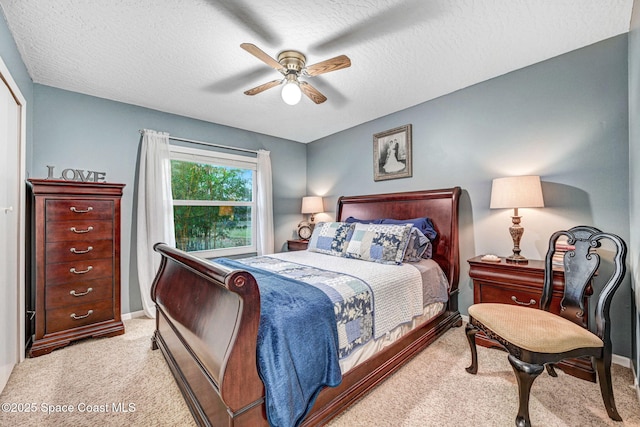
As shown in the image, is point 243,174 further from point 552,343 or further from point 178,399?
point 552,343

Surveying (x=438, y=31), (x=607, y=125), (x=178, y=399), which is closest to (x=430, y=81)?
(x=438, y=31)

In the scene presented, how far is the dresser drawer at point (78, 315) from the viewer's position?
7.64 ft

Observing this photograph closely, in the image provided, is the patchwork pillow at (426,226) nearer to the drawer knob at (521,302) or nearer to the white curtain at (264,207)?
the drawer knob at (521,302)

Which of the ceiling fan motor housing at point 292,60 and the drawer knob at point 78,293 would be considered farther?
the drawer knob at point 78,293

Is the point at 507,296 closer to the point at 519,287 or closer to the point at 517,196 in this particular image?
the point at 519,287

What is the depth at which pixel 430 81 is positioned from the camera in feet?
8.87

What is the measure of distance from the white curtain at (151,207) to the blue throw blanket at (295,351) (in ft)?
7.33

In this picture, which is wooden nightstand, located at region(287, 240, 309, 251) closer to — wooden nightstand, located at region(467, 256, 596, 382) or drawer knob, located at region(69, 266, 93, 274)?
wooden nightstand, located at region(467, 256, 596, 382)

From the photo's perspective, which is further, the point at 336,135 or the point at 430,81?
the point at 336,135

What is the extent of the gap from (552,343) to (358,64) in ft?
7.88

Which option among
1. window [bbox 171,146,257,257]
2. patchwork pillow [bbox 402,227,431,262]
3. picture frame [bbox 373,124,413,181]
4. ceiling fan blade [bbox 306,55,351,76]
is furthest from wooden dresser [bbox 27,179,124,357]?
picture frame [bbox 373,124,413,181]

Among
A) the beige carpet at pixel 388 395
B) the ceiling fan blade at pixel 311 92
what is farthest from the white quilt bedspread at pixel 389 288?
the ceiling fan blade at pixel 311 92

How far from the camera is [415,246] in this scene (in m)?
2.62

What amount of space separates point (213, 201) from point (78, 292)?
180 centimetres
